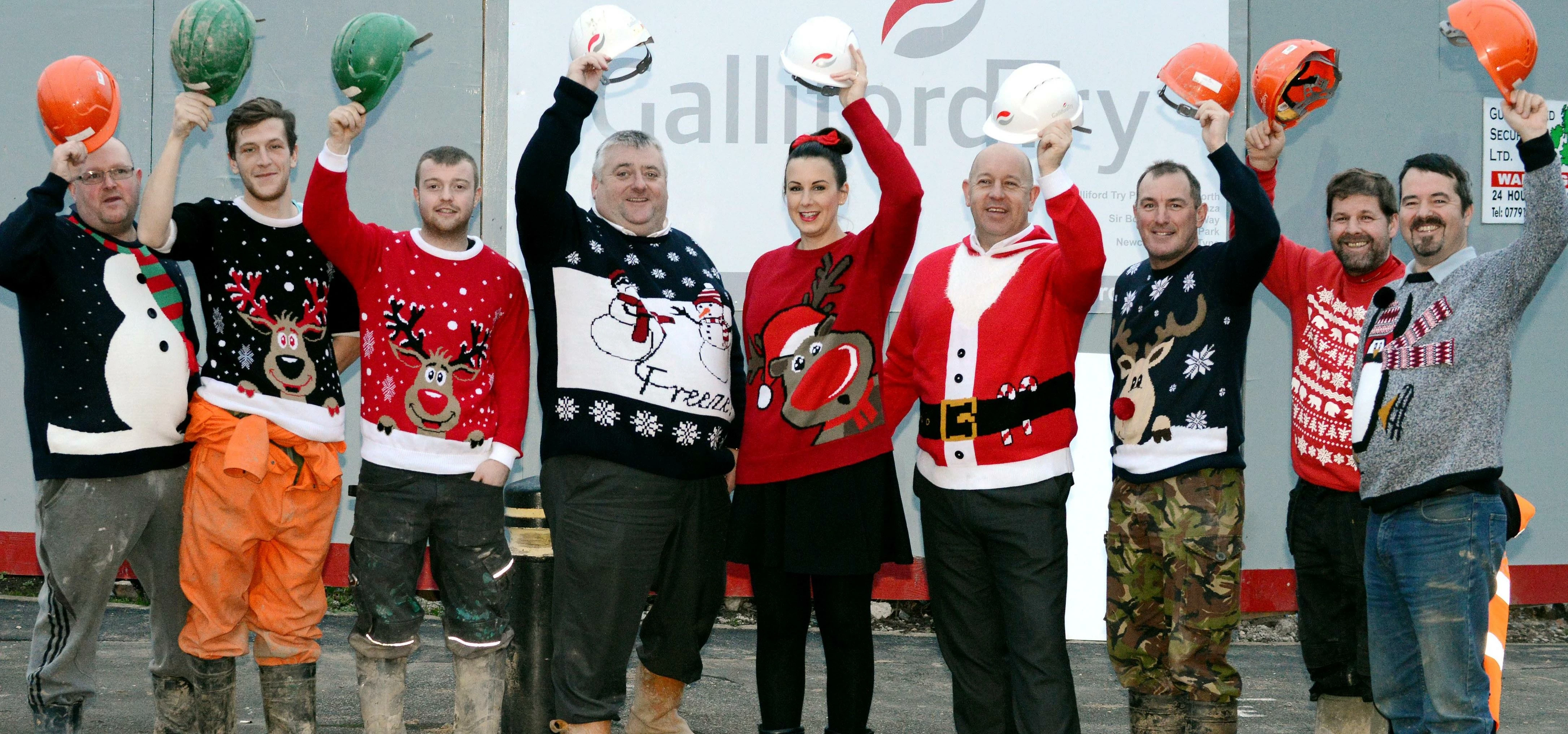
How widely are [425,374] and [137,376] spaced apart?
85cm

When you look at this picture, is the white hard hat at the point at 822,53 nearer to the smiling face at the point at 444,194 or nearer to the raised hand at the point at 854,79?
the raised hand at the point at 854,79

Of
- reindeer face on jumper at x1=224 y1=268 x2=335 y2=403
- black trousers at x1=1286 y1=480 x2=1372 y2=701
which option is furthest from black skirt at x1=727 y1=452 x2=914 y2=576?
reindeer face on jumper at x1=224 y1=268 x2=335 y2=403

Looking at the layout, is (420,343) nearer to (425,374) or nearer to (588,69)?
(425,374)

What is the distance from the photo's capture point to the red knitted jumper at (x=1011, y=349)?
10.6ft

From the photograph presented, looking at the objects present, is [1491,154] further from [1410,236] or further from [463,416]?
[463,416]

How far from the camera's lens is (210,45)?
11.0 feet

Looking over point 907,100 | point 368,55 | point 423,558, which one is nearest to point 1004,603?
point 423,558

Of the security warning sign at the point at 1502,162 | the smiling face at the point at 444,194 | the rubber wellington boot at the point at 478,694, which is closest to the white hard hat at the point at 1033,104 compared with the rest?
the smiling face at the point at 444,194

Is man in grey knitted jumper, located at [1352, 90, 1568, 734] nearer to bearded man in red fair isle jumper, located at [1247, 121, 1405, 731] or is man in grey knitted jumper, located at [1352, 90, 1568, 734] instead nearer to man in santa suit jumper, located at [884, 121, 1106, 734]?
bearded man in red fair isle jumper, located at [1247, 121, 1405, 731]

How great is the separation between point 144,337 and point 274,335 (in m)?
0.40

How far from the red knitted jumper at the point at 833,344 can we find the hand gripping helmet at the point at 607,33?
66cm

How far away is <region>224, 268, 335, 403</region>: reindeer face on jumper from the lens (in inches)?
135

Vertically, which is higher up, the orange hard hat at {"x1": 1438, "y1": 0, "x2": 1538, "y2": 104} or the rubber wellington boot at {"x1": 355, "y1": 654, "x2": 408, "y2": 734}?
the orange hard hat at {"x1": 1438, "y1": 0, "x2": 1538, "y2": 104}

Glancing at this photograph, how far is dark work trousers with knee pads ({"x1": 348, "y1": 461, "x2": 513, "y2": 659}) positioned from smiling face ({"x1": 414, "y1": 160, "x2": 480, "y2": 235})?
751 millimetres
